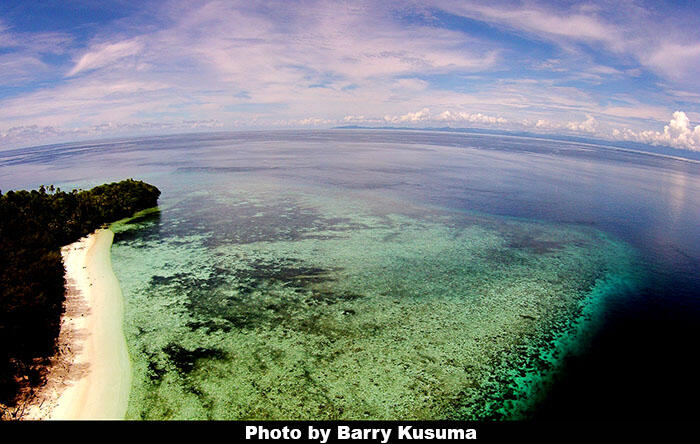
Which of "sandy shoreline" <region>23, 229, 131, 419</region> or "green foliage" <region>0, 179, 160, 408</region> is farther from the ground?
"green foliage" <region>0, 179, 160, 408</region>

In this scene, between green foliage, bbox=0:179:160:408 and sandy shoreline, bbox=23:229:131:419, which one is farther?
green foliage, bbox=0:179:160:408

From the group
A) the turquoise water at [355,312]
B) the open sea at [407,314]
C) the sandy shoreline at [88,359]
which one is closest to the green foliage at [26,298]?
the sandy shoreline at [88,359]

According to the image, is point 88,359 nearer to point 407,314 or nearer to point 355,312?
point 355,312

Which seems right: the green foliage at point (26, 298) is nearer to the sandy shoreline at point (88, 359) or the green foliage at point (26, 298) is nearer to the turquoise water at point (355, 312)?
the sandy shoreline at point (88, 359)

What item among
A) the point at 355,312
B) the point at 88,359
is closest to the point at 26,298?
the point at 88,359

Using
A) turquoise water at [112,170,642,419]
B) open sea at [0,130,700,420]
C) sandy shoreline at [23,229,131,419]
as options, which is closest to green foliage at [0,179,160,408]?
sandy shoreline at [23,229,131,419]

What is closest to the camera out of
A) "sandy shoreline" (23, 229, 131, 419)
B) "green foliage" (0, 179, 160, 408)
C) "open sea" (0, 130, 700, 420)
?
"sandy shoreline" (23, 229, 131, 419)

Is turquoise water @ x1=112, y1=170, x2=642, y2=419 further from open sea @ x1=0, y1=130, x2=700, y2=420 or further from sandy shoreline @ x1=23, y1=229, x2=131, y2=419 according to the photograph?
sandy shoreline @ x1=23, y1=229, x2=131, y2=419

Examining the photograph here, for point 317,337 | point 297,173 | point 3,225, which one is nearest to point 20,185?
point 297,173

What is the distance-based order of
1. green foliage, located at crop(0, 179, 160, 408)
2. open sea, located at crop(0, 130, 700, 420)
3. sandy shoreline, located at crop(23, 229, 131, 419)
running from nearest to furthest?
sandy shoreline, located at crop(23, 229, 131, 419), green foliage, located at crop(0, 179, 160, 408), open sea, located at crop(0, 130, 700, 420)
